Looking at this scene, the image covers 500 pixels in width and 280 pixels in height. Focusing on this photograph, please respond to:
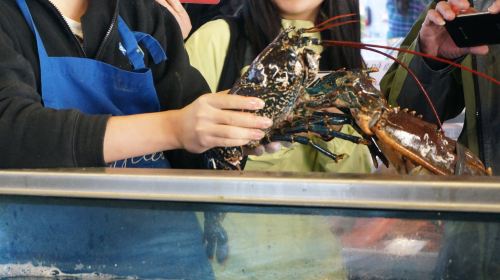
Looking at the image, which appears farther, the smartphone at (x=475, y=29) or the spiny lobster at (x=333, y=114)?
the smartphone at (x=475, y=29)

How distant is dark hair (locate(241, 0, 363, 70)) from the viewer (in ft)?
5.08

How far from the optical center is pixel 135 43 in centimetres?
121

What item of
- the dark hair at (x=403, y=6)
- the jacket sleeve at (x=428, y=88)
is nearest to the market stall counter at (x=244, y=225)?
the jacket sleeve at (x=428, y=88)

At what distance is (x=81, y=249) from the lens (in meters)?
0.83

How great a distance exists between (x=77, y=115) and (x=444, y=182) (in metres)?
0.55

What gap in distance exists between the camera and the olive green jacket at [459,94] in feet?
4.30

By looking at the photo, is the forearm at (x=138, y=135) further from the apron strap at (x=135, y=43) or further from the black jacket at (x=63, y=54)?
the apron strap at (x=135, y=43)

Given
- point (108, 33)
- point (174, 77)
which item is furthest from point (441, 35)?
point (108, 33)

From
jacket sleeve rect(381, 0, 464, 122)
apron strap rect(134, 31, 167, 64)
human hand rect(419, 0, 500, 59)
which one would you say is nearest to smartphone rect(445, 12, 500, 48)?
human hand rect(419, 0, 500, 59)

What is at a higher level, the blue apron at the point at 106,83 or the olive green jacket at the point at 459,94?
the blue apron at the point at 106,83

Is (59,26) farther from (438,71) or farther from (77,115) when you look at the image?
(438,71)

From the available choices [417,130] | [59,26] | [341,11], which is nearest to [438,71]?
[341,11]

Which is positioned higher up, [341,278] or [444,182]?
[444,182]

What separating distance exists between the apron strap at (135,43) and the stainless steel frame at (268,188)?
0.45m
